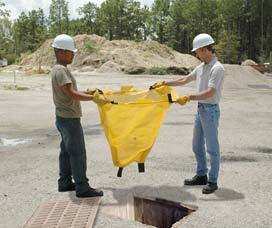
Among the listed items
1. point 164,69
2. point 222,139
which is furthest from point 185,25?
point 222,139

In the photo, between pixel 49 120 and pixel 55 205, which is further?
pixel 49 120

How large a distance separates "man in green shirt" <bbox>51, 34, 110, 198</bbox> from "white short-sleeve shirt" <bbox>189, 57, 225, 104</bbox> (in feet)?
3.82

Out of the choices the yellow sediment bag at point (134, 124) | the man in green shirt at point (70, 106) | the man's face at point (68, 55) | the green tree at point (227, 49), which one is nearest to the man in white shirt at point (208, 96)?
the yellow sediment bag at point (134, 124)

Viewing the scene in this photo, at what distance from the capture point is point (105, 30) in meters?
80.2

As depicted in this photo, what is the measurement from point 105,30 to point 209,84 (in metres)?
77.2

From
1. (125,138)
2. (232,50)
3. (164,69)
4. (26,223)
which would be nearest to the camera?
(26,223)

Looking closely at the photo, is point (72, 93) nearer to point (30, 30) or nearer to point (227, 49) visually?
point (227, 49)

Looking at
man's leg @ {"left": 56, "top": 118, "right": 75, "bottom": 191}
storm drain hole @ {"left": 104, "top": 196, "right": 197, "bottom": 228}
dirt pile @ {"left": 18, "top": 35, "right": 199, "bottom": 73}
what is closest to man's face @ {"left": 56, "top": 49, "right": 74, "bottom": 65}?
man's leg @ {"left": 56, "top": 118, "right": 75, "bottom": 191}

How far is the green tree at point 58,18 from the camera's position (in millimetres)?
79188

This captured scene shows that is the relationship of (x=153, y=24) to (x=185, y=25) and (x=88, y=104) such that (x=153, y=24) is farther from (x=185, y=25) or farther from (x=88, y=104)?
(x=88, y=104)

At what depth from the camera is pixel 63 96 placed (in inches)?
191

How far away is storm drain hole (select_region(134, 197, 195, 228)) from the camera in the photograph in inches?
187

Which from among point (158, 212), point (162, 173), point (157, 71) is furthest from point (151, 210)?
point (157, 71)

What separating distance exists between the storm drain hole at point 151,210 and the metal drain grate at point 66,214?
0.24 meters
